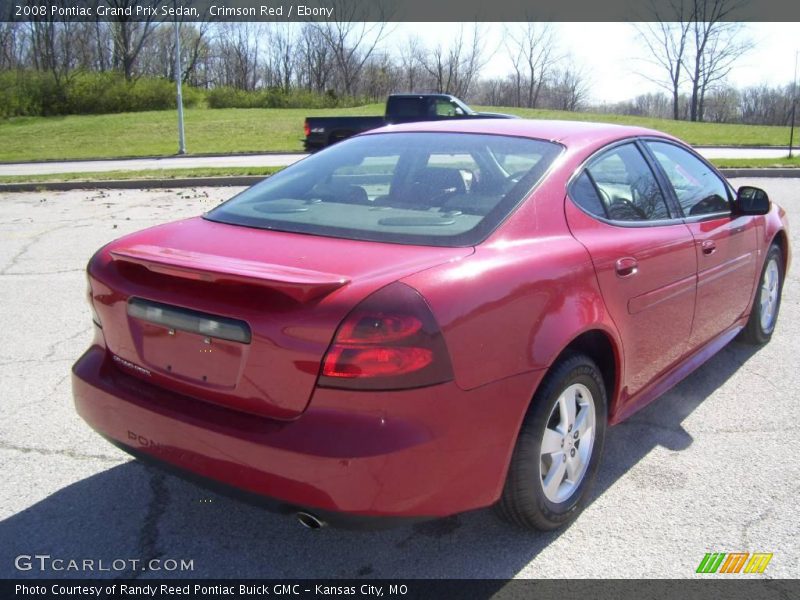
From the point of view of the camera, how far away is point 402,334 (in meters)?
2.05

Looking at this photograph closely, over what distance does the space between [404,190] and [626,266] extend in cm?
99

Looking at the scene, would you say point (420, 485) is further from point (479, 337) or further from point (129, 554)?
point (129, 554)

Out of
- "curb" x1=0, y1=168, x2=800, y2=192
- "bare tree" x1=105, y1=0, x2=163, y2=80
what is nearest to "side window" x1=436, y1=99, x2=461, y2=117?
"curb" x1=0, y1=168, x2=800, y2=192

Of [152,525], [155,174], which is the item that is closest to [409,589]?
[152,525]

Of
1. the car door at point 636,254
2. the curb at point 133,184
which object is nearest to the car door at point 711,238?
the car door at point 636,254

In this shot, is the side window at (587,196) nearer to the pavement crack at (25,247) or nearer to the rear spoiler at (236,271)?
the rear spoiler at (236,271)

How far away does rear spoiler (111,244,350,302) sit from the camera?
6.89ft

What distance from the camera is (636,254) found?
9.90 ft

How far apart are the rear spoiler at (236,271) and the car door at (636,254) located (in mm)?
1169

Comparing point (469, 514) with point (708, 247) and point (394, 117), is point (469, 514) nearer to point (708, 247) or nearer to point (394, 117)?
point (708, 247)

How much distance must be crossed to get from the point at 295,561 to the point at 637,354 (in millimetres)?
1676

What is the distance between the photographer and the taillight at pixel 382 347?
205 centimetres

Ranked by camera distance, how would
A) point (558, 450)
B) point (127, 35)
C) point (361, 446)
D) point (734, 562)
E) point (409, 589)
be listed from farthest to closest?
1. point (127, 35)
2. point (558, 450)
3. point (734, 562)
4. point (409, 589)
5. point (361, 446)

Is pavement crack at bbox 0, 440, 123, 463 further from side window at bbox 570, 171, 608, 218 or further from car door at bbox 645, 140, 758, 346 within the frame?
car door at bbox 645, 140, 758, 346
